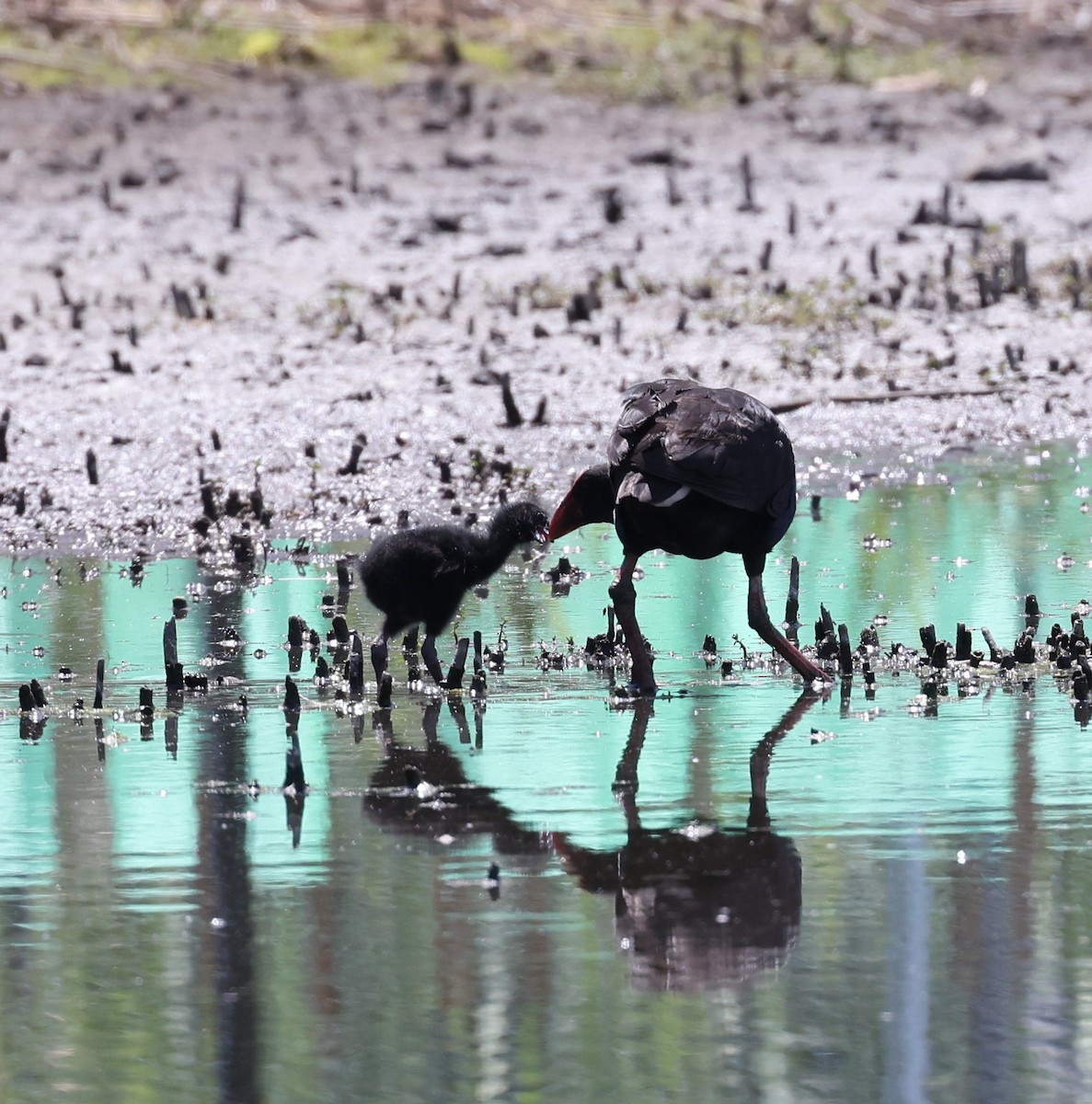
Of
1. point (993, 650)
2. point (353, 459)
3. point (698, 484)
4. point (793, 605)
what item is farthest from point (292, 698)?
point (353, 459)

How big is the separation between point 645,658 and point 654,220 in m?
10.5

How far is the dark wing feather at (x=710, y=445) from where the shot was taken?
24.0ft

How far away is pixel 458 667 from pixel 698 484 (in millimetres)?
998

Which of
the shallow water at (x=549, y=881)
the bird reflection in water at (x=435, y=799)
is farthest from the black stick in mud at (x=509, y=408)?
the bird reflection in water at (x=435, y=799)

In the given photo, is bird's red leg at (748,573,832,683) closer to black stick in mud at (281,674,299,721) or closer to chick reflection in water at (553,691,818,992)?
chick reflection in water at (553,691,818,992)

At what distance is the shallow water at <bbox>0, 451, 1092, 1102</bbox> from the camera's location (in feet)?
14.3

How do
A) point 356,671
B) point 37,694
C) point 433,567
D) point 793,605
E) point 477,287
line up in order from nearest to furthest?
point 37,694 < point 356,671 < point 433,567 < point 793,605 < point 477,287

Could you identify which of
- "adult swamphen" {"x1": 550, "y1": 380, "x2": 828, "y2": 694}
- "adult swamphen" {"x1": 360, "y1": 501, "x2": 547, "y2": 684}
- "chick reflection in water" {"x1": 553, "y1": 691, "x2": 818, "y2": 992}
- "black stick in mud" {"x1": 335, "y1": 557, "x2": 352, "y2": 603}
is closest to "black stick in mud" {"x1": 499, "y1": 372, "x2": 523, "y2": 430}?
"black stick in mud" {"x1": 335, "y1": 557, "x2": 352, "y2": 603}

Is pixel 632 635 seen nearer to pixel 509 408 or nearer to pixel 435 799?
pixel 435 799

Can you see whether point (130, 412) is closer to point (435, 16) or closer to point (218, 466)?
point (218, 466)

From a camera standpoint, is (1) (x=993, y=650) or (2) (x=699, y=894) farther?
(1) (x=993, y=650)

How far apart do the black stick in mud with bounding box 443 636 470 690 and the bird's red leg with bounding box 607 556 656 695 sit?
52cm

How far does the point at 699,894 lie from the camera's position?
5.34 metres

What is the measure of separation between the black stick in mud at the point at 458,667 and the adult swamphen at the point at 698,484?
0.54 m
